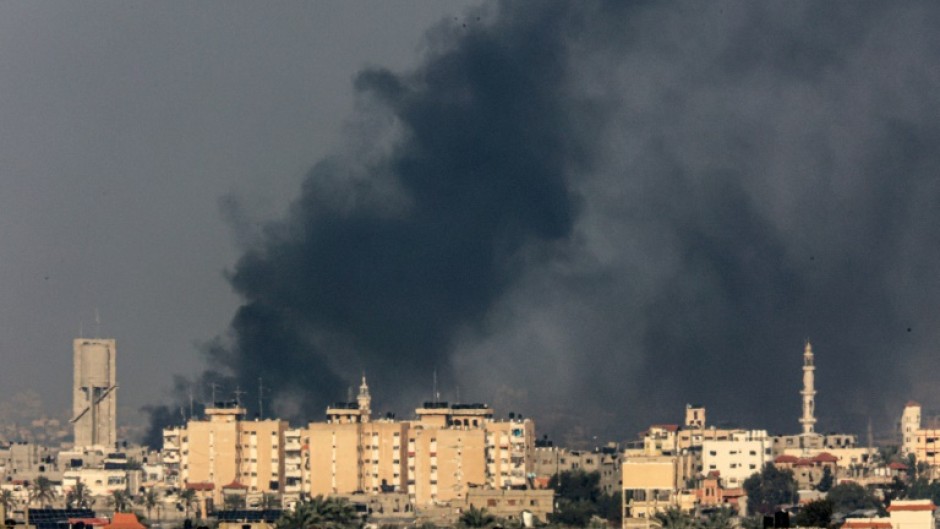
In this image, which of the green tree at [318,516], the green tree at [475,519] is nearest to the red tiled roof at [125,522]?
the green tree at [318,516]

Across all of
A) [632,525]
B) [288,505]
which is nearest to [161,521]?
[288,505]

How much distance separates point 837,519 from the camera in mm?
136750

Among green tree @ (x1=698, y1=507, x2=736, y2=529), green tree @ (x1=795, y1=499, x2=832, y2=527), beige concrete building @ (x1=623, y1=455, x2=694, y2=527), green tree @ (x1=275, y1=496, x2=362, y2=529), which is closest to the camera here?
green tree @ (x1=795, y1=499, x2=832, y2=527)

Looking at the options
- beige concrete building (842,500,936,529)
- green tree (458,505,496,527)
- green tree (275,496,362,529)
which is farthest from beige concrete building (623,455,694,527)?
beige concrete building (842,500,936,529)

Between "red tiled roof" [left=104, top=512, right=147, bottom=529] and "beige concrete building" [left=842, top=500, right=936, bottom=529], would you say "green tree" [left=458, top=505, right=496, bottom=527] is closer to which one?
"red tiled roof" [left=104, top=512, right=147, bottom=529]

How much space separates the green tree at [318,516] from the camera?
15275 centimetres

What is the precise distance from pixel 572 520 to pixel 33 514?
34.4m

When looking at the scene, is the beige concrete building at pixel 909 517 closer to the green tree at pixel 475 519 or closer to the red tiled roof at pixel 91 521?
the green tree at pixel 475 519

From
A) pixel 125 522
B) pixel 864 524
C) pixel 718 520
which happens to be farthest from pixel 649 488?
pixel 864 524

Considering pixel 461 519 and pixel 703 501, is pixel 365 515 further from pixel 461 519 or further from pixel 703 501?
pixel 461 519

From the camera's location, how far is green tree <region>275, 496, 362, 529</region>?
153 m

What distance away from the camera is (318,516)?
508 feet

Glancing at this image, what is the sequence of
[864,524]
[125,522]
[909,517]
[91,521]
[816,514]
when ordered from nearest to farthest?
[816,514] < [864,524] < [909,517] < [125,522] < [91,521]

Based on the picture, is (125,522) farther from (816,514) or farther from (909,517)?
(816,514)
